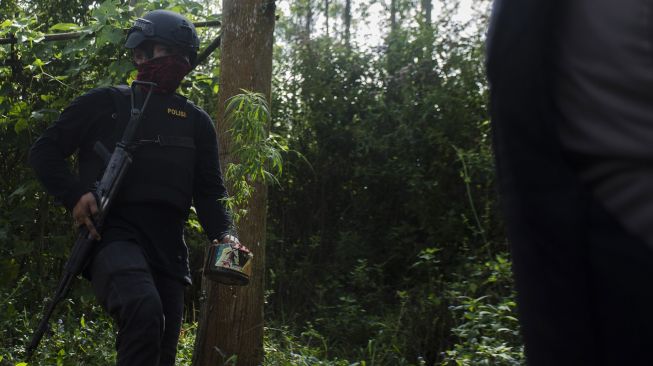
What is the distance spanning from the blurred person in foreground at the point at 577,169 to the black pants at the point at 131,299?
2765mm

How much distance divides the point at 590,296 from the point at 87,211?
322 centimetres

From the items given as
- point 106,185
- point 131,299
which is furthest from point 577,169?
point 106,185

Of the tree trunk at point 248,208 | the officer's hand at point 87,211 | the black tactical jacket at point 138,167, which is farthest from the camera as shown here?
the tree trunk at point 248,208

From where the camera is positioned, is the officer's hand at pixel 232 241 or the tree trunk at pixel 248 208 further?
the tree trunk at pixel 248 208

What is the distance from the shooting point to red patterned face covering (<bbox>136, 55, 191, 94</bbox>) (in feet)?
14.5

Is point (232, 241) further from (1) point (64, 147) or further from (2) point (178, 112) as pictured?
(1) point (64, 147)

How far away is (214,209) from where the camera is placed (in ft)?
15.0

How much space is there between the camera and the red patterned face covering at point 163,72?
4.43 meters

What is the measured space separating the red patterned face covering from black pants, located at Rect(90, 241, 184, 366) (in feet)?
2.71

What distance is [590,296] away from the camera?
116 centimetres

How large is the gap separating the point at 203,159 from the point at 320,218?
283 inches

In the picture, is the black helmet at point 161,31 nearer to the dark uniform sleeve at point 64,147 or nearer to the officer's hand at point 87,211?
the dark uniform sleeve at point 64,147

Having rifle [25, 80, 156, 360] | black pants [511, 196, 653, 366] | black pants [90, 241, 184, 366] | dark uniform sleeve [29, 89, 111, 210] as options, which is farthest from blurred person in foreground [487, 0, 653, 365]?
dark uniform sleeve [29, 89, 111, 210]

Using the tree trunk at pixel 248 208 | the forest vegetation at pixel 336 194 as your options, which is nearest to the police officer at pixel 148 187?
the tree trunk at pixel 248 208
